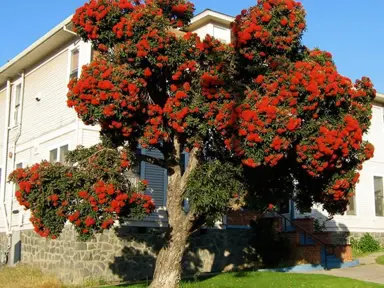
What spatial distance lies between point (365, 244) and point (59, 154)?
13129mm

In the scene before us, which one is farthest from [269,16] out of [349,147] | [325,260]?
[325,260]

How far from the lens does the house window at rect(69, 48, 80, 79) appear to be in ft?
62.5

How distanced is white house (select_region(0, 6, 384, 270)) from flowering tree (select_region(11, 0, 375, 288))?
5.46m

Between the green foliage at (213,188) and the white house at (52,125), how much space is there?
619cm

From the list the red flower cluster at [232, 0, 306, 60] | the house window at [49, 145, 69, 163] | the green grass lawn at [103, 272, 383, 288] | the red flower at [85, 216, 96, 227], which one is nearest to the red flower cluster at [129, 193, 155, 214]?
the red flower at [85, 216, 96, 227]

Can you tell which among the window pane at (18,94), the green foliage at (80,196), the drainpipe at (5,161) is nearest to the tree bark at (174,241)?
the green foliage at (80,196)

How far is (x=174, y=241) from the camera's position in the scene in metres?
13.1

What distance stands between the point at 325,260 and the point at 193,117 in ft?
27.0

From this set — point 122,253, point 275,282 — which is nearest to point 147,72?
point 275,282

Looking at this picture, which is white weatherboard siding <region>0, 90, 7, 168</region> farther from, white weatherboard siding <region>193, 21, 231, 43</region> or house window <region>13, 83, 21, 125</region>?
white weatherboard siding <region>193, 21, 231, 43</region>

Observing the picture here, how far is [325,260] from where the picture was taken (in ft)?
57.3

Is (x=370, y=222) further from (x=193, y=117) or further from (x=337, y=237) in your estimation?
(x=193, y=117)

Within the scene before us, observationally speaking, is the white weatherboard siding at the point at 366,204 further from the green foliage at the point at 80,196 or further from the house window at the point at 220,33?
the green foliage at the point at 80,196

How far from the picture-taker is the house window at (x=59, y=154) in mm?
18703
